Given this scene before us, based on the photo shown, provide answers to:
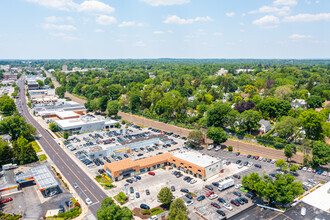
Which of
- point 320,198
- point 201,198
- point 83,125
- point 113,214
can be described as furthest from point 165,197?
point 83,125

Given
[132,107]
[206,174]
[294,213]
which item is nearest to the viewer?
[294,213]

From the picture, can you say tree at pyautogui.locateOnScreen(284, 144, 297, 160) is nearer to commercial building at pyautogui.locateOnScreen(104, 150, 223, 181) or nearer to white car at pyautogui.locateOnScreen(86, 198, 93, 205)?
commercial building at pyautogui.locateOnScreen(104, 150, 223, 181)

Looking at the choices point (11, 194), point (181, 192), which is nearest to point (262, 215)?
point (181, 192)

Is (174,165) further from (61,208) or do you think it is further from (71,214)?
(61,208)

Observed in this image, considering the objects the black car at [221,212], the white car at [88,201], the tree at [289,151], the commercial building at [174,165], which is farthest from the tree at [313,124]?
the white car at [88,201]

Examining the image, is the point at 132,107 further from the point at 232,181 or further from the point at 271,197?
the point at 271,197
